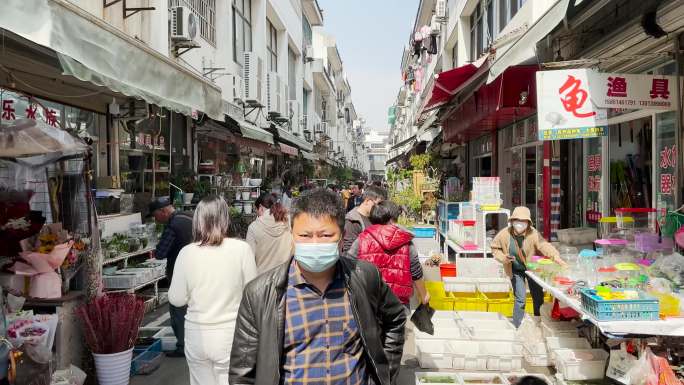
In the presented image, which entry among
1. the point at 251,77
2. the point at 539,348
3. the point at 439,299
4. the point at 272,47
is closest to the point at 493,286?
the point at 439,299

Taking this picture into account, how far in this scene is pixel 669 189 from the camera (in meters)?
5.82

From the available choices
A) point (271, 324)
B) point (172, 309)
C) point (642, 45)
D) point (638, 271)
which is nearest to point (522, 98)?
point (642, 45)

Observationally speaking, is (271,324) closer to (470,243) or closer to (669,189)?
(669,189)

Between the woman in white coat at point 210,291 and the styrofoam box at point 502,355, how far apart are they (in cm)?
243

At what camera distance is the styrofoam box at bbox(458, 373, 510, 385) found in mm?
4426

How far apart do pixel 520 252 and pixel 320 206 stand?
423cm

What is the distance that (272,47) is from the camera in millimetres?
24234

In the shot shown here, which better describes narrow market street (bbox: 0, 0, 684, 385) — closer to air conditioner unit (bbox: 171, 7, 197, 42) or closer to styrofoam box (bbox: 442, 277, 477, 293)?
styrofoam box (bbox: 442, 277, 477, 293)

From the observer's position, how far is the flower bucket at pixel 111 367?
4.42 meters

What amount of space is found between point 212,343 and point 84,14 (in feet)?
7.70

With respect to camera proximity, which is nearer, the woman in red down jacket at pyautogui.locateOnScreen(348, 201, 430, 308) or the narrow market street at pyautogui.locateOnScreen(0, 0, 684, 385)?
the narrow market street at pyautogui.locateOnScreen(0, 0, 684, 385)

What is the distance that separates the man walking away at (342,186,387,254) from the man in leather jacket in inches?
119

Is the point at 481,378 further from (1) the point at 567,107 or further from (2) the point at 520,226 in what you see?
(1) the point at 567,107

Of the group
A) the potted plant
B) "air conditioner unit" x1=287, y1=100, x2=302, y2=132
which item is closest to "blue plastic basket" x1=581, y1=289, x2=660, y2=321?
the potted plant
